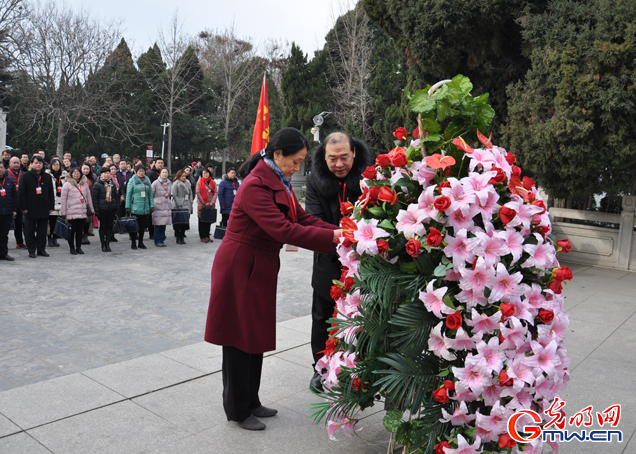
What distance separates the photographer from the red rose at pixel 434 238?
2.12 metres

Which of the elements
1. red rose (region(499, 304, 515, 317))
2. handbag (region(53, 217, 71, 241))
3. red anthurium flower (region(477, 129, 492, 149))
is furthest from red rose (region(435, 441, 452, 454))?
handbag (region(53, 217, 71, 241))

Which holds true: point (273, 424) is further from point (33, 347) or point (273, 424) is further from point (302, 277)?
point (302, 277)

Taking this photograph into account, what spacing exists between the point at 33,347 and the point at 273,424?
8.99 feet

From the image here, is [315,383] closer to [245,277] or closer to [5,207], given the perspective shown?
[245,277]

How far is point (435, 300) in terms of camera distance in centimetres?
218

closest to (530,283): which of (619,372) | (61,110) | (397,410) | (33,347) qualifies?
(397,410)

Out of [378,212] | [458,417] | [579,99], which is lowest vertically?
[458,417]

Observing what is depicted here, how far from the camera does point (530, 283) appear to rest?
91.8 inches

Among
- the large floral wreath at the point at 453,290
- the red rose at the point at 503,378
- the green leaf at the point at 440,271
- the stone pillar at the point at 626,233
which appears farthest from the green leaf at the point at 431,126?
the stone pillar at the point at 626,233

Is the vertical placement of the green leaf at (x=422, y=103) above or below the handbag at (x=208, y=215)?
above

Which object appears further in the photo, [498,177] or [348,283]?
[348,283]

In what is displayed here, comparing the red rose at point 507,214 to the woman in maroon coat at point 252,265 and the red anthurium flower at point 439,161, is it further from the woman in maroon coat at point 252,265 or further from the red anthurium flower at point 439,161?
the woman in maroon coat at point 252,265

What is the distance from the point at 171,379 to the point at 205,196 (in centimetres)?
828

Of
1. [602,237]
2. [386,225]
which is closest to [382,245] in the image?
[386,225]
